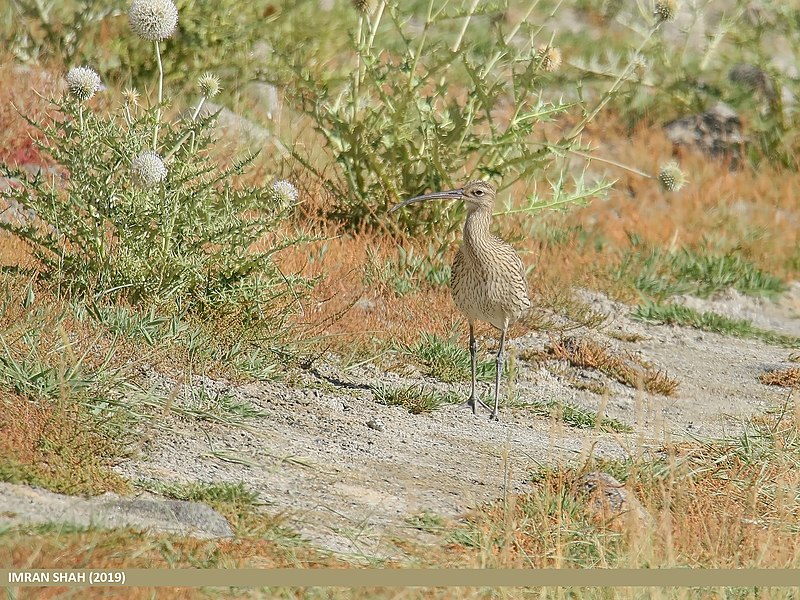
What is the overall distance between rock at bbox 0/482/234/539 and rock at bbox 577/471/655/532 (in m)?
1.51

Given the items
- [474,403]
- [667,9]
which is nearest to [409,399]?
[474,403]

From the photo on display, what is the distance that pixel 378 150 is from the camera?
823 centimetres

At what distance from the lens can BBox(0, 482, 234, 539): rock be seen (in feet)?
14.1

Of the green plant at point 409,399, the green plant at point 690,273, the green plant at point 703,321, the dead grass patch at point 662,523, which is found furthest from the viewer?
the green plant at point 690,273

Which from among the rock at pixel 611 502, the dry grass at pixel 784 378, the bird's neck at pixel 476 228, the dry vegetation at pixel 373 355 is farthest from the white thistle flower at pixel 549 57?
the rock at pixel 611 502

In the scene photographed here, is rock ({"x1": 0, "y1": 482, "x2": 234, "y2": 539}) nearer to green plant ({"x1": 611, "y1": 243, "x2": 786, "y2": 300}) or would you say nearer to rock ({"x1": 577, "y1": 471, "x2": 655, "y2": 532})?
rock ({"x1": 577, "y1": 471, "x2": 655, "y2": 532})

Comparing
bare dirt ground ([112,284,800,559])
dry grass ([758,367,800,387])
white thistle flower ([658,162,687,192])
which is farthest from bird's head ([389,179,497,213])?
dry grass ([758,367,800,387])

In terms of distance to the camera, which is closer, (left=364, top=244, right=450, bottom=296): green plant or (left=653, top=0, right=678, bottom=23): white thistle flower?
(left=364, top=244, right=450, bottom=296): green plant

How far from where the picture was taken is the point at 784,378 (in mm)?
7359

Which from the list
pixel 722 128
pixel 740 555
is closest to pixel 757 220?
pixel 722 128

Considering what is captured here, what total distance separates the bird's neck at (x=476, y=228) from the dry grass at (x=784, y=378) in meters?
2.11

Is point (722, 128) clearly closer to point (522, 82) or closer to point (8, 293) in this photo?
point (522, 82)

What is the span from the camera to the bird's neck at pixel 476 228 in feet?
21.3

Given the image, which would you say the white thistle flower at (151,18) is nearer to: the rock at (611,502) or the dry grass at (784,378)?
the rock at (611,502)
